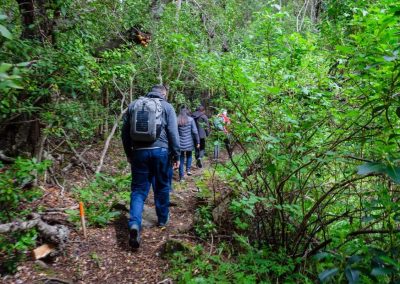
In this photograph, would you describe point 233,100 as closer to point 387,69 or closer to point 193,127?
point 387,69

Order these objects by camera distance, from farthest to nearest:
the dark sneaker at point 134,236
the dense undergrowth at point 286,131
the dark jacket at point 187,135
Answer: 1. the dark jacket at point 187,135
2. the dark sneaker at point 134,236
3. the dense undergrowth at point 286,131

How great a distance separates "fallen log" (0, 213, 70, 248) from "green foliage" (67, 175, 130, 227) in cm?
63

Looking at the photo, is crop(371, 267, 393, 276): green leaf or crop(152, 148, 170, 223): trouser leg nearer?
crop(371, 267, 393, 276): green leaf

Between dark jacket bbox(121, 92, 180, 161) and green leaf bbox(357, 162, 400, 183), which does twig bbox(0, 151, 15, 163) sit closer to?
dark jacket bbox(121, 92, 180, 161)

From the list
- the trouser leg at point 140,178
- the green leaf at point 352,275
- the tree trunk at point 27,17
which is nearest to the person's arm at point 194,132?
the trouser leg at point 140,178

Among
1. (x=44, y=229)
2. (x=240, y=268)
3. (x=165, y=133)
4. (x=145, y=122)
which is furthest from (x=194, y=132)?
(x=240, y=268)

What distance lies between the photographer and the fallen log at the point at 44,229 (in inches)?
160

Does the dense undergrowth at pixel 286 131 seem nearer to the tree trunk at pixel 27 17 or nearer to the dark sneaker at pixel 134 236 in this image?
the tree trunk at pixel 27 17

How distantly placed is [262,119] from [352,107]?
996 millimetres

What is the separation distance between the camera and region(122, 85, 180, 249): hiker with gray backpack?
4773mm

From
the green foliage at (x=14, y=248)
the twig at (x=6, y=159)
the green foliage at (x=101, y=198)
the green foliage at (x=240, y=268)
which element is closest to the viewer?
the green foliage at (x=14, y=248)

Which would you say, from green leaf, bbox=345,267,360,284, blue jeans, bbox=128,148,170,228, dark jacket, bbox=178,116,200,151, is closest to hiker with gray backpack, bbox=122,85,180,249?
blue jeans, bbox=128,148,170,228

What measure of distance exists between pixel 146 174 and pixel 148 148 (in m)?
0.41

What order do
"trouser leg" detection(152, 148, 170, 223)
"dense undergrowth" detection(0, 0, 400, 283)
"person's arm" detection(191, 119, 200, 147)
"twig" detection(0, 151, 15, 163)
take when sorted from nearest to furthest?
"dense undergrowth" detection(0, 0, 400, 283) → "trouser leg" detection(152, 148, 170, 223) → "twig" detection(0, 151, 15, 163) → "person's arm" detection(191, 119, 200, 147)
